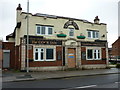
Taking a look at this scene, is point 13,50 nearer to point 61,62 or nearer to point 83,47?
point 61,62

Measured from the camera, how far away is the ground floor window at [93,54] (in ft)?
72.0

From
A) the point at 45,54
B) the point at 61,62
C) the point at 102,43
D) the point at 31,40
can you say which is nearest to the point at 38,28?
the point at 31,40

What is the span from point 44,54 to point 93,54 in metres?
7.61

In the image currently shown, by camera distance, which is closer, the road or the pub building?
the road

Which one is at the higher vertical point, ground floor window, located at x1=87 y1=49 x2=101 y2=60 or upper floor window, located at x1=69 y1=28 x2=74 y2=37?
upper floor window, located at x1=69 y1=28 x2=74 y2=37

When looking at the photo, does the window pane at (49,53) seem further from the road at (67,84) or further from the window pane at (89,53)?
the road at (67,84)

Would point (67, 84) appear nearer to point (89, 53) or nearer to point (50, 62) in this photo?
point (50, 62)

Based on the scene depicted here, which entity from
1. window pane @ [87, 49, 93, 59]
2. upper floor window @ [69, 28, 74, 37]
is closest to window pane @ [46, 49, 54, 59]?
upper floor window @ [69, 28, 74, 37]

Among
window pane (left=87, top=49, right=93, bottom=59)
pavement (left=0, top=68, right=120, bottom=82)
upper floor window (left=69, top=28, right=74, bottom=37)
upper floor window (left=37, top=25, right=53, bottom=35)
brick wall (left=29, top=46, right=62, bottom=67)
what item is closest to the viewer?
pavement (left=0, top=68, right=120, bottom=82)

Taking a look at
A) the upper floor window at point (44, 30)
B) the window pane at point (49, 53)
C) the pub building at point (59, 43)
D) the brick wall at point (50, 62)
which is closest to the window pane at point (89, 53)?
the pub building at point (59, 43)

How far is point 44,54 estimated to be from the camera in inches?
742

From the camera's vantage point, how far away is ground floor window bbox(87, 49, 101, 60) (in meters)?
22.0

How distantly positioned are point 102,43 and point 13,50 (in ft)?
43.3

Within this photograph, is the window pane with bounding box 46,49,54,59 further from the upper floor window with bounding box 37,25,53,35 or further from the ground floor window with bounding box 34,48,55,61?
the upper floor window with bounding box 37,25,53,35
